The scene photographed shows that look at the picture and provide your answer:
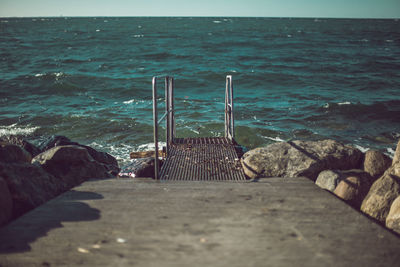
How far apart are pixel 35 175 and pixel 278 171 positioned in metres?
3.14

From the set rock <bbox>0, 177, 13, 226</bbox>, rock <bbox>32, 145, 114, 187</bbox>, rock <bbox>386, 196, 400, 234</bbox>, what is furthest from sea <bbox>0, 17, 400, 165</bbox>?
rock <bbox>386, 196, 400, 234</bbox>

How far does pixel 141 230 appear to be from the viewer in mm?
2383

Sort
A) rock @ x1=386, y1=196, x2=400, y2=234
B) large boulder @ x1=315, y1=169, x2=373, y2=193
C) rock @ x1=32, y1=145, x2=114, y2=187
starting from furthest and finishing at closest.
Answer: rock @ x1=32, y1=145, x2=114, y2=187
large boulder @ x1=315, y1=169, x2=373, y2=193
rock @ x1=386, y1=196, x2=400, y2=234

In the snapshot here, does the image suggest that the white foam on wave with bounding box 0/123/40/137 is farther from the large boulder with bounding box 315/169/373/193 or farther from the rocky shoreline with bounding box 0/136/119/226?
the large boulder with bounding box 315/169/373/193

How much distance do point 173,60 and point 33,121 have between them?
1660 cm

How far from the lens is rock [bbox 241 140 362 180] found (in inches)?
187

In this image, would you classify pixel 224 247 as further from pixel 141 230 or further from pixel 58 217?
pixel 58 217

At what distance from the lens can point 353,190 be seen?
3854 millimetres

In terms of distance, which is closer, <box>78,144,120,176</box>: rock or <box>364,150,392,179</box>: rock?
<box>364,150,392,179</box>: rock

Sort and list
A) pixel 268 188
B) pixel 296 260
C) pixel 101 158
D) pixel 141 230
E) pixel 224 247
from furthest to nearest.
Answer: pixel 101 158, pixel 268 188, pixel 141 230, pixel 224 247, pixel 296 260

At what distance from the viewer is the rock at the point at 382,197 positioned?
338 centimetres

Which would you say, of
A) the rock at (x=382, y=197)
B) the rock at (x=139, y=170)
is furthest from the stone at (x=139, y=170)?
the rock at (x=382, y=197)

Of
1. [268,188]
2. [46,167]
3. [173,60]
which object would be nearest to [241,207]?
[268,188]

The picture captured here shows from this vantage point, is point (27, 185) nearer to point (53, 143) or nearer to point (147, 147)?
point (53, 143)
